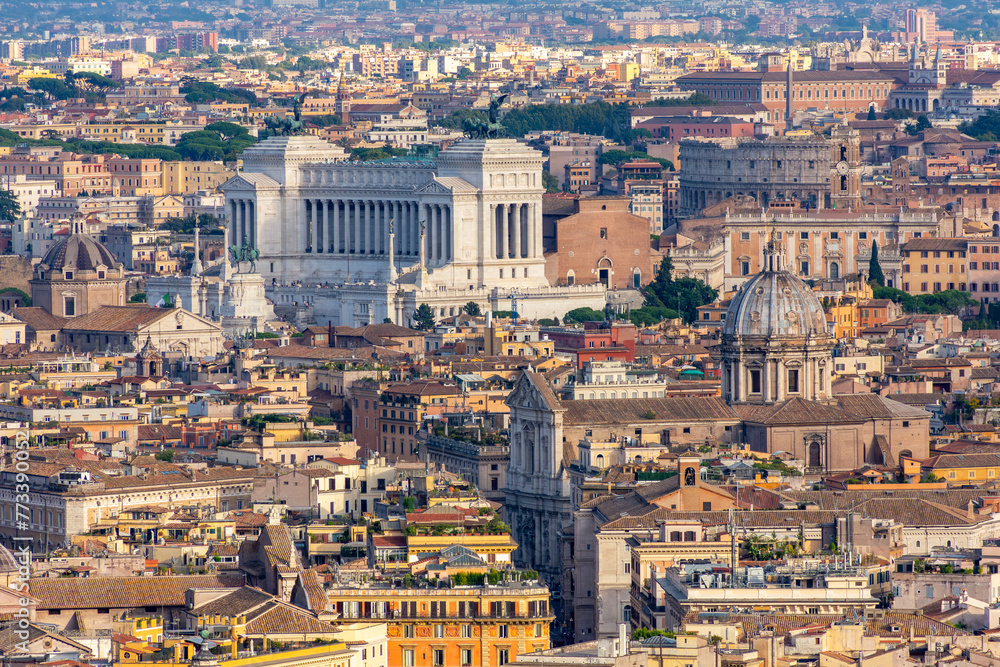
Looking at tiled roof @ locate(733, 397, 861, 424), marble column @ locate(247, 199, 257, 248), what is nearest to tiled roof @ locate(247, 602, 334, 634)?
tiled roof @ locate(733, 397, 861, 424)

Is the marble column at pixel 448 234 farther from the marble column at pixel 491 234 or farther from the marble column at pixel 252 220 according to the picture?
the marble column at pixel 252 220

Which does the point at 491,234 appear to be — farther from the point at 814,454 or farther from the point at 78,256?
the point at 814,454

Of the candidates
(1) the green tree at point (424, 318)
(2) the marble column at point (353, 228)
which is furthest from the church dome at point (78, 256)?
(2) the marble column at point (353, 228)

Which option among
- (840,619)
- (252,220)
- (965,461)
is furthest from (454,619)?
(252,220)

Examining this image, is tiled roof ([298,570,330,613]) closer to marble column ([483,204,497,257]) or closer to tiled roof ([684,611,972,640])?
tiled roof ([684,611,972,640])

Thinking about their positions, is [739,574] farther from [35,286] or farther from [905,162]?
[905,162]
